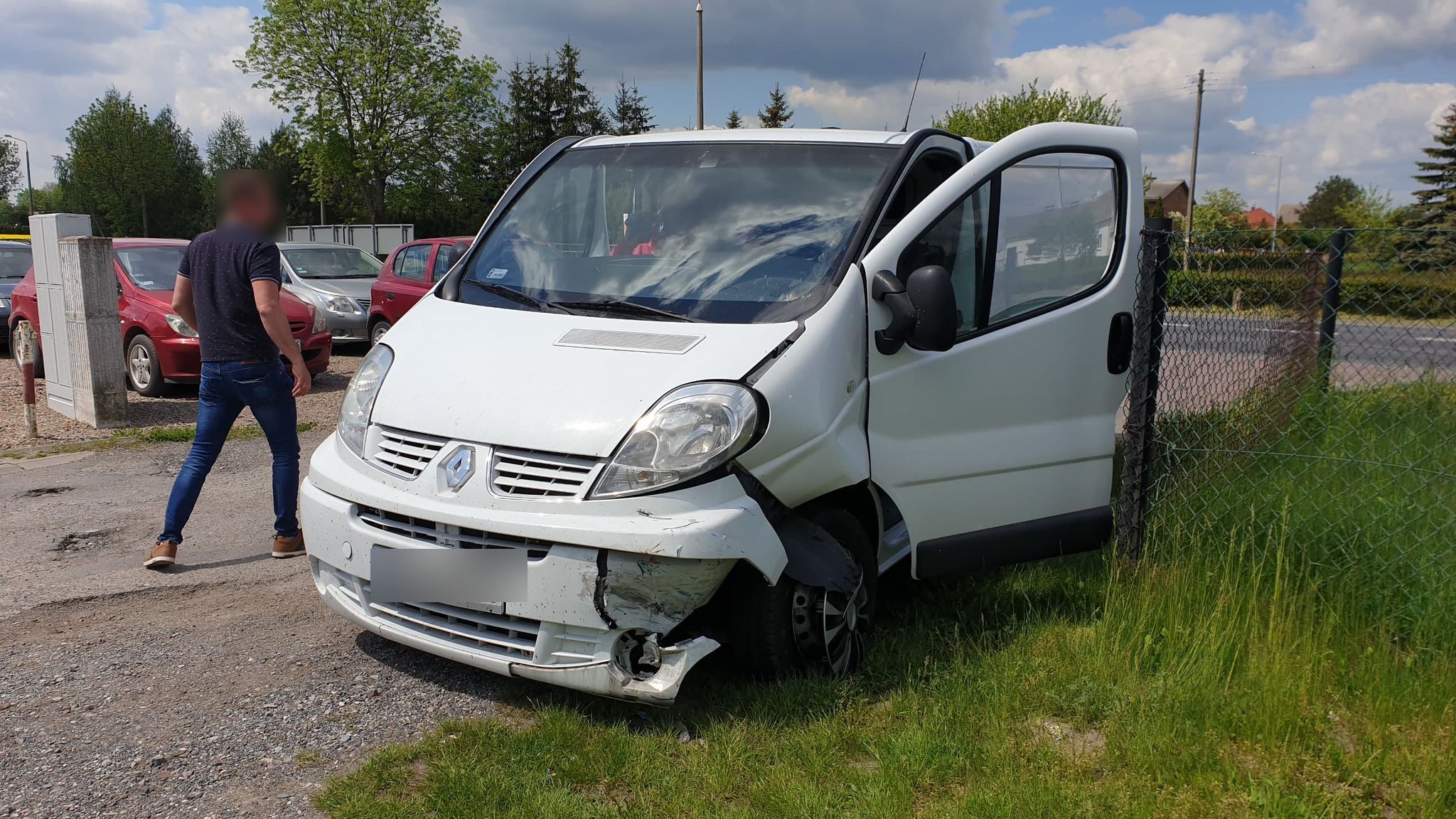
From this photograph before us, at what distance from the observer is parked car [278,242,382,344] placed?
14.4 meters

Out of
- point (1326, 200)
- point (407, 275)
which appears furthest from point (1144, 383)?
point (1326, 200)

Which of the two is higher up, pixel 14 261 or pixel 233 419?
pixel 14 261

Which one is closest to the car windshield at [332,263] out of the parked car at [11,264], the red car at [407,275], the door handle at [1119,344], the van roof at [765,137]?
the red car at [407,275]

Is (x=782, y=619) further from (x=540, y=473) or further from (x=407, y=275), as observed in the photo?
(x=407, y=275)

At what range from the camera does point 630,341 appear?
12.0 feet

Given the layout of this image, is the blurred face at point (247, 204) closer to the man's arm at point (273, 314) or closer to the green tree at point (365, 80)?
the man's arm at point (273, 314)

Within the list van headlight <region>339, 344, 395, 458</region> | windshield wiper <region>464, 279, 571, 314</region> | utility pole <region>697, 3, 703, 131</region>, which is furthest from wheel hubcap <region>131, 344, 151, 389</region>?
utility pole <region>697, 3, 703, 131</region>

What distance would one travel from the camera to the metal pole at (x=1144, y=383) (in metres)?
4.42

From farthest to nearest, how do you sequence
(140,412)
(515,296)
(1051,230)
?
1. (140,412)
2. (1051,230)
3. (515,296)

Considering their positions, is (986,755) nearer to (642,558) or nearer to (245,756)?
(642,558)

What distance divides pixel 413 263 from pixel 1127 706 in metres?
12.3

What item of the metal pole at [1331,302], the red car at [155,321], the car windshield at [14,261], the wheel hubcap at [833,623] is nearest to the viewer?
the wheel hubcap at [833,623]

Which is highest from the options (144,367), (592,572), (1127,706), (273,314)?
(273,314)

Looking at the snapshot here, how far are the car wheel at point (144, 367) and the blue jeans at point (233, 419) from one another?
626cm
